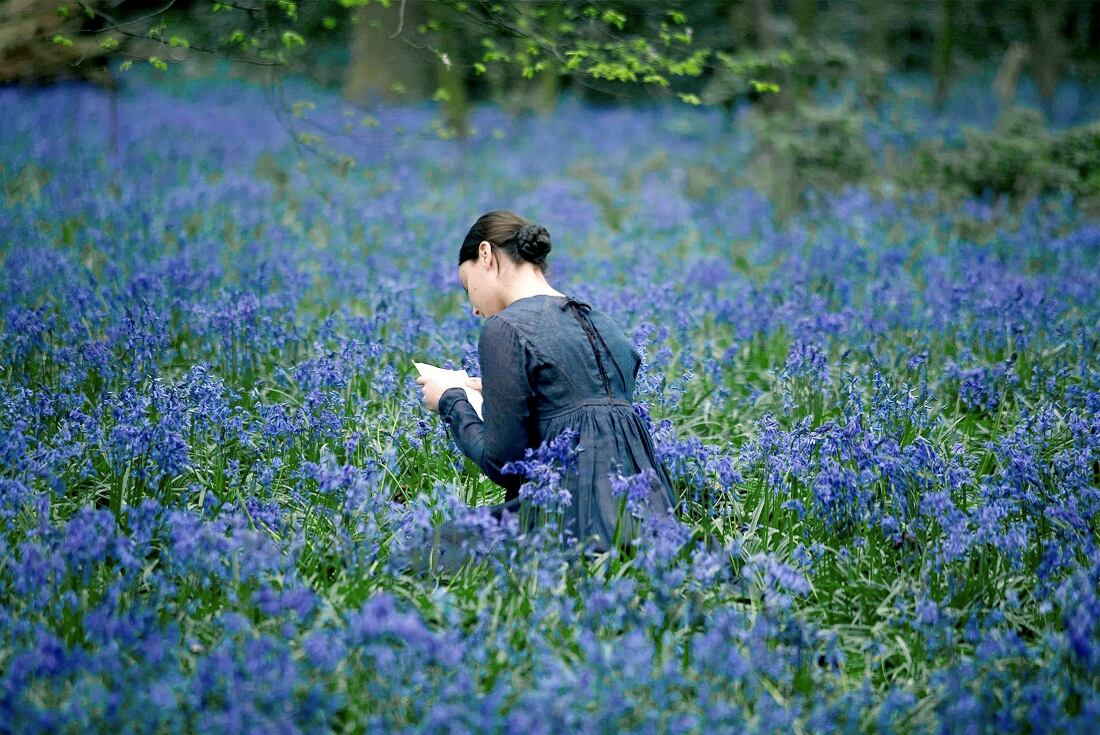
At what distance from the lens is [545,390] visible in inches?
155

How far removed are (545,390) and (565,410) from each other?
11cm

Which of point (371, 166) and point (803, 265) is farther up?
point (803, 265)

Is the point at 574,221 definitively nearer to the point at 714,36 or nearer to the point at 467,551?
the point at 467,551

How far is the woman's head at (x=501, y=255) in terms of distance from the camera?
4043mm

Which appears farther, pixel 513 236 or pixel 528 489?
pixel 513 236

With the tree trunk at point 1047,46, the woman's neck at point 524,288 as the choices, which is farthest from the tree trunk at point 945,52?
the woman's neck at point 524,288

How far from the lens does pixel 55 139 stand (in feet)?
37.7

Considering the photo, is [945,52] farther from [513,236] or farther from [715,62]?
[513,236]

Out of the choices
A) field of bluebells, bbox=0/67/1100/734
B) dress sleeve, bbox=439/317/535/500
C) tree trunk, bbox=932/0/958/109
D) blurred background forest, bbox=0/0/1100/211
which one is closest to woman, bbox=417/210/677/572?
dress sleeve, bbox=439/317/535/500

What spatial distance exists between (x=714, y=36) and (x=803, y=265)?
13392 millimetres

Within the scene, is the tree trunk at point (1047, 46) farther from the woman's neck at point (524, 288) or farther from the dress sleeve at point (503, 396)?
the dress sleeve at point (503, 396)

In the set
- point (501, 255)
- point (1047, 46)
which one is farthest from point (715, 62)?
point (501, 255)

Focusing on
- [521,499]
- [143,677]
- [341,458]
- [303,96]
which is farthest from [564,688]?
[303,96]

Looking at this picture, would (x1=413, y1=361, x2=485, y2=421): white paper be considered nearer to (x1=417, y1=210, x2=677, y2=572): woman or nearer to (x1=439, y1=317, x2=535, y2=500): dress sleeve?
(x1=417, y1=210, x2=677, y2=572): woman
